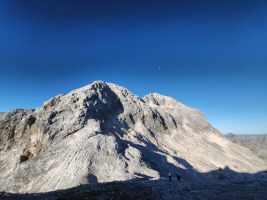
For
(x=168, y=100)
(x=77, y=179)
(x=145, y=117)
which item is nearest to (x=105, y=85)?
(x=145, y=117)

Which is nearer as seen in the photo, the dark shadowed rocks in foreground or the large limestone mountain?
the dark shadowed rocks in foreground

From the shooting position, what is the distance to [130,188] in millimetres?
29453

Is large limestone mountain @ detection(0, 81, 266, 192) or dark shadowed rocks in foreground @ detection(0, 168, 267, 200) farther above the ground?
large limestone mountain @ detection(0, 81, 266, 192)

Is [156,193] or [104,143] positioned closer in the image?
[156,193]

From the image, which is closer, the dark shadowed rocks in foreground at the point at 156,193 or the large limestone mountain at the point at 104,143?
the dark shadowed rocks in foreground at the point at 156,193

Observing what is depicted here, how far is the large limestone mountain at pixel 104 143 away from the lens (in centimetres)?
5425

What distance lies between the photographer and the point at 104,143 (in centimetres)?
5909

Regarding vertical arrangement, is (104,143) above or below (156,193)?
above

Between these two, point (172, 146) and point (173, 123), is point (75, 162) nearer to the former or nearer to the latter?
point (172, 146)

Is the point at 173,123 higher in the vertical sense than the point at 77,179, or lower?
higher

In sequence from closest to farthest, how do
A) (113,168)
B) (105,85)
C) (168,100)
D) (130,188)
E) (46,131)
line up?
(130,188) < (113,168) < (46,131) < (105,85) < (168,100)

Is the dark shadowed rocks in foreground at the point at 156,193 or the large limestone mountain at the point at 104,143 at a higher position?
the large limestone mountain at the point at 104,143

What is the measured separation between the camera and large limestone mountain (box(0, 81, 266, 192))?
54250 millimetres

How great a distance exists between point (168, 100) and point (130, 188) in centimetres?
7763
